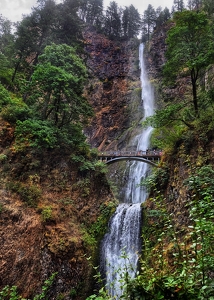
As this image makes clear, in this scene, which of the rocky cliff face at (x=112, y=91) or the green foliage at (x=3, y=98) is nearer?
the green foliage at (x=3, y=98)

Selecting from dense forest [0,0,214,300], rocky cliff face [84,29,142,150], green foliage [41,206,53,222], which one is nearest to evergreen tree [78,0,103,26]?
rocky cliff face [84,29,142,150]

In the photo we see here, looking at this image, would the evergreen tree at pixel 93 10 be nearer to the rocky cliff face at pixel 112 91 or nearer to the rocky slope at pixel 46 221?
the rocky cliff face at pixel 112 91

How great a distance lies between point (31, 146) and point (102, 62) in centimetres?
3791

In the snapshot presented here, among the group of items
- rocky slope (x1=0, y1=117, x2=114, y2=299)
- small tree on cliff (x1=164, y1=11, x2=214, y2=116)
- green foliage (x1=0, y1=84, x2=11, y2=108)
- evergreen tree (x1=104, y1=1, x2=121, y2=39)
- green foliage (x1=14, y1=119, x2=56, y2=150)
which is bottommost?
rocky slope (x1=0, y1=117, x2=114, y2=299)

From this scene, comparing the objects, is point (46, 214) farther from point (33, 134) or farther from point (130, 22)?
point (130, 22)

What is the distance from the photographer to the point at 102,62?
47.4 m

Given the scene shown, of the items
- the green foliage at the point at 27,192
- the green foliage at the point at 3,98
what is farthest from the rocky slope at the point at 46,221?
the green foliage at the point at 3,98

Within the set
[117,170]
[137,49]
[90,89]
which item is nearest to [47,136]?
[117,170]

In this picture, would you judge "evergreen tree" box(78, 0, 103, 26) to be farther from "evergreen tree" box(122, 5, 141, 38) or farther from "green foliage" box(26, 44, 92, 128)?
"green foliage" box(26, 44, 92, 128)

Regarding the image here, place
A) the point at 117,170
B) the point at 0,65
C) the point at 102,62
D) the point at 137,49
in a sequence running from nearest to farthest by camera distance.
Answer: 1. the point at 0,65
2. the point at 117,170
3. the point at 102,62
4. the point at 137,49

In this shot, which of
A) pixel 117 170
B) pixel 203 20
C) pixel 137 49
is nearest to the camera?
pixel 203 20

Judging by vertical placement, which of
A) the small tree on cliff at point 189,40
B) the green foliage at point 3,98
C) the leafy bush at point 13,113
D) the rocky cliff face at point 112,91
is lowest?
the leafy bush at point 13,113

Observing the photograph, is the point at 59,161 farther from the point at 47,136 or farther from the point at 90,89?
the point at 90,89

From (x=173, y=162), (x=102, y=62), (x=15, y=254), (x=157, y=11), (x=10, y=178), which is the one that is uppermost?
(x=157, y=11)
